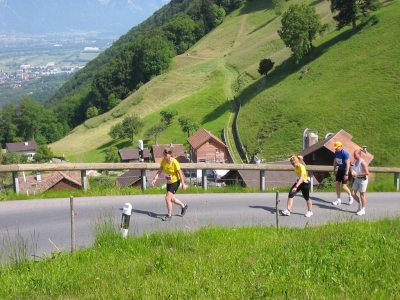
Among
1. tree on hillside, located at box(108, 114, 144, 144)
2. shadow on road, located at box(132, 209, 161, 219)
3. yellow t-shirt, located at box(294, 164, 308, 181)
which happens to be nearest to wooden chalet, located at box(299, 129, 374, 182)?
yellow t-shirt, located at box(294, 164, 308, 181)

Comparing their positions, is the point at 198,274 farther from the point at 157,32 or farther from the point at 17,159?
the point at 157,32

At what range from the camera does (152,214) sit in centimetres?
1069

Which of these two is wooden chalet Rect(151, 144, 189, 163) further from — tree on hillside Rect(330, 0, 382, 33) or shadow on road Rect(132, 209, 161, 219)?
shadow on road Rect(132, 209, 161, 219)

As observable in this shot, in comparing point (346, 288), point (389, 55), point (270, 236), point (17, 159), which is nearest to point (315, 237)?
point (270, 236)

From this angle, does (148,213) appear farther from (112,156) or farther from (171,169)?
(112,156)

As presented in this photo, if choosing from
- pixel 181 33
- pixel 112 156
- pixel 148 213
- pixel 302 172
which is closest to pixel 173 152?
pixel 112 156

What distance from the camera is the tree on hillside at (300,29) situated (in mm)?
71250

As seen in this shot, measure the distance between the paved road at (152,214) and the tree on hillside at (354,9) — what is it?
64.6 metres

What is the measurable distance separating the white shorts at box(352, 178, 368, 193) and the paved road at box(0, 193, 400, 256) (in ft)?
1.80

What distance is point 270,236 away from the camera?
788 cm

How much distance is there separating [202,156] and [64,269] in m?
54.2

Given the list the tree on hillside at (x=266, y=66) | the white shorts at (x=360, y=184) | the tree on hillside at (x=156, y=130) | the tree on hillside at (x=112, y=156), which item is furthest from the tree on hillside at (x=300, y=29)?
the white shorts at (x=360, y=184)

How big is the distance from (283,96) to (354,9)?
19.8 m

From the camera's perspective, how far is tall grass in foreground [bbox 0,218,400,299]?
518cm
